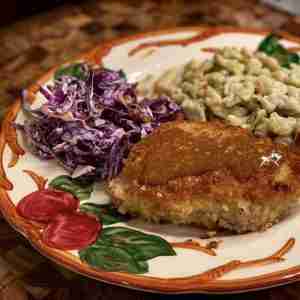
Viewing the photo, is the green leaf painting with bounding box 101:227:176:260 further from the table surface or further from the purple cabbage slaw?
the table surface

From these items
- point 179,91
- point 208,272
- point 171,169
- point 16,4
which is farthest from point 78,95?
point 16,4

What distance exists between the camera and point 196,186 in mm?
2211

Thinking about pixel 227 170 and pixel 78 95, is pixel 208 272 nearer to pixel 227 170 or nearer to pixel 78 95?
pixel 227 170

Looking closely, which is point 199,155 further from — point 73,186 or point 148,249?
point 73,186

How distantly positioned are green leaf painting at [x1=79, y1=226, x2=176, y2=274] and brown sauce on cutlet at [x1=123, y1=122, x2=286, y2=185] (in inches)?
9.0

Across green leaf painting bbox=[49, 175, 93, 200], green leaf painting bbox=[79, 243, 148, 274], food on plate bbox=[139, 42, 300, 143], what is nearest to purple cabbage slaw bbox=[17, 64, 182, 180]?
green leaf painting bbox=[49, 175, 93, 200]

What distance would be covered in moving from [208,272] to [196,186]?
38 cm

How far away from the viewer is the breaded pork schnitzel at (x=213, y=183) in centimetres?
219

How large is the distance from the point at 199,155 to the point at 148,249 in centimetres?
44

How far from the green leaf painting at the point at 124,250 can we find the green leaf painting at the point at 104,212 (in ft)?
0.18

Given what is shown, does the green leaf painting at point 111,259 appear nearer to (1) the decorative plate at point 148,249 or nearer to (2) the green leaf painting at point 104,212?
(1) the decorative plate at point 148,249

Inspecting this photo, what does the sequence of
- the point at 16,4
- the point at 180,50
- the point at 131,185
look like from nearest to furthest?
the point at 131,185 < the point at 180,50 < the point at 16,4

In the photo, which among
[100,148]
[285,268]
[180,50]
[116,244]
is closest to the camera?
[285,268]

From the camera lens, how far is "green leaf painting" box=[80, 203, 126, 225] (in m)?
2.28
